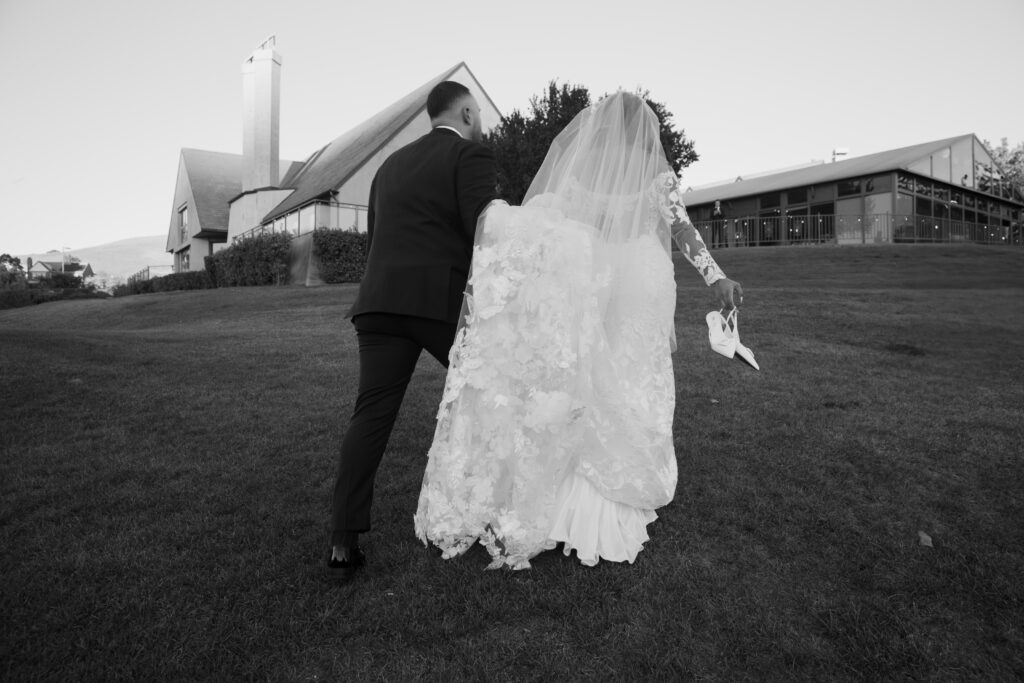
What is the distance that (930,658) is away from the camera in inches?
86.5

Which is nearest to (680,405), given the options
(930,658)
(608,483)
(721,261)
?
(608,483)

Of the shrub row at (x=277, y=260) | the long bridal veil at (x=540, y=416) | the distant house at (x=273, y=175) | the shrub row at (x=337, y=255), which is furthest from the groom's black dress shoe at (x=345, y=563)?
the distant house at (x=273, y=175)

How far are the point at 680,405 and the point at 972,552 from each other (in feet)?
9.48

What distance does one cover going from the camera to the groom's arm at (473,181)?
112 inches

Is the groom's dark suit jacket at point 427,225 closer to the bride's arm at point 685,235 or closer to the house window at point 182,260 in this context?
the bride's arm at point 685,235

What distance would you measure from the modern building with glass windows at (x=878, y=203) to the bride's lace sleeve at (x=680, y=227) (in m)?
23.8

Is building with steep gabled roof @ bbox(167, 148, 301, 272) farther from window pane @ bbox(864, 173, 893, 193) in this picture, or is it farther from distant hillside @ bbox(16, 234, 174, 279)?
distant hillside @ bbox(16, 234, 174, 279)

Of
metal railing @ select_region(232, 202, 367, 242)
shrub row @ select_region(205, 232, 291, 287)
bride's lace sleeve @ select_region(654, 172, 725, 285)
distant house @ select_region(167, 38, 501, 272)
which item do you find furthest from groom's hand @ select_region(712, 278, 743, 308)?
shrub row @ select_region(205, 232, 291, 287)

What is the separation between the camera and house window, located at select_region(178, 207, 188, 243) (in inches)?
1620

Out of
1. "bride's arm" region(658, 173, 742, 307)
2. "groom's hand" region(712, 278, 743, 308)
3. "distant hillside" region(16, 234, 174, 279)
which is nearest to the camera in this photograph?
"groom's hand" region(712, 278, 743, 308)

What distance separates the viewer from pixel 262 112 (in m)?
29.7

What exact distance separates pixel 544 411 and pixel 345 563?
1177mm

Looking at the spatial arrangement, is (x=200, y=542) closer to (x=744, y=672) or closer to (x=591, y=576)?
(x=591, y=576)

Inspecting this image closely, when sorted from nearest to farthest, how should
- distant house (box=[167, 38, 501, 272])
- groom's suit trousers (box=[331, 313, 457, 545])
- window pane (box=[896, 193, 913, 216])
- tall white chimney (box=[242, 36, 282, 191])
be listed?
groom's suit trousers (box=[331, 313, 457, 545]) < distant house (box=[167, 38, 501, 272]) < window pane (box=[896, 193, 913, 216]) < tall white chimney (box=[242, 36, 282, 191])
